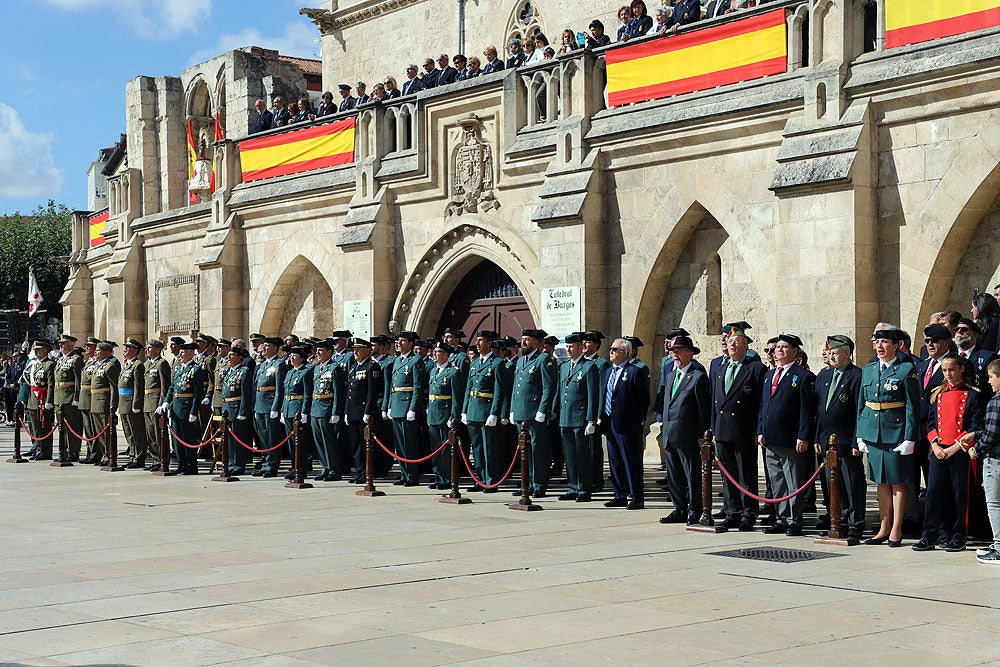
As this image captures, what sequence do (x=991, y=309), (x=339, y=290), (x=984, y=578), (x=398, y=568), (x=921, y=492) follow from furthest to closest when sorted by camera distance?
(x=339, y=290) → (x=921, y=492) → (x=991, y=309) → (x=398, y=568) → (x=984, y=578)

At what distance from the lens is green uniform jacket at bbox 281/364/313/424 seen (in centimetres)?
1573

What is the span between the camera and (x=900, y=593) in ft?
25.6

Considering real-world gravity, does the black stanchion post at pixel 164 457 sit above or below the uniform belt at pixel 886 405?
below

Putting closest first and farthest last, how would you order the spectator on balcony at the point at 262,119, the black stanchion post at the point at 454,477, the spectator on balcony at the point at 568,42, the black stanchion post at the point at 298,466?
the black stanchion post at the point at 454,477 → the black stanchion post at the point at 298,466 → the spectator on balcony at the point at 568,42 → the spectator on balcony at the point at 262,119

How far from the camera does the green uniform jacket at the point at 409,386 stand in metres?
14.8

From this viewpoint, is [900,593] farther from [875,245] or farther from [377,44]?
[377,44]

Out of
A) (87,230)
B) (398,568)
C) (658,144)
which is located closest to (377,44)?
(87,230)

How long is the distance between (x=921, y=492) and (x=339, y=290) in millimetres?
10785

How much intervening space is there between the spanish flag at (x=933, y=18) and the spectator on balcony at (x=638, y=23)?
3801mm

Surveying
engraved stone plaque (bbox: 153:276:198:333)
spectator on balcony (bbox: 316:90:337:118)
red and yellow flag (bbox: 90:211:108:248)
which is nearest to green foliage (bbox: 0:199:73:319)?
red and yellow flag (bbox: 90:211:108:248)

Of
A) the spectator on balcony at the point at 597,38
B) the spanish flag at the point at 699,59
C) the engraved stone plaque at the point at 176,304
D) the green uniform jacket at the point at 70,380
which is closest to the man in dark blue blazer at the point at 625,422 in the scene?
the spanish flag at the point at 699,59

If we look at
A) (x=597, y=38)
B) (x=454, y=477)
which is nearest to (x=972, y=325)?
(x=454, y=477)

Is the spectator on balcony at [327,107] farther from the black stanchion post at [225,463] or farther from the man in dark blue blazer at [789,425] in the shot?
the man in dark blue blazer at [789,425]

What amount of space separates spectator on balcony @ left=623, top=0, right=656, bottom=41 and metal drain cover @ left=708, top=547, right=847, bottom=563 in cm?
851
